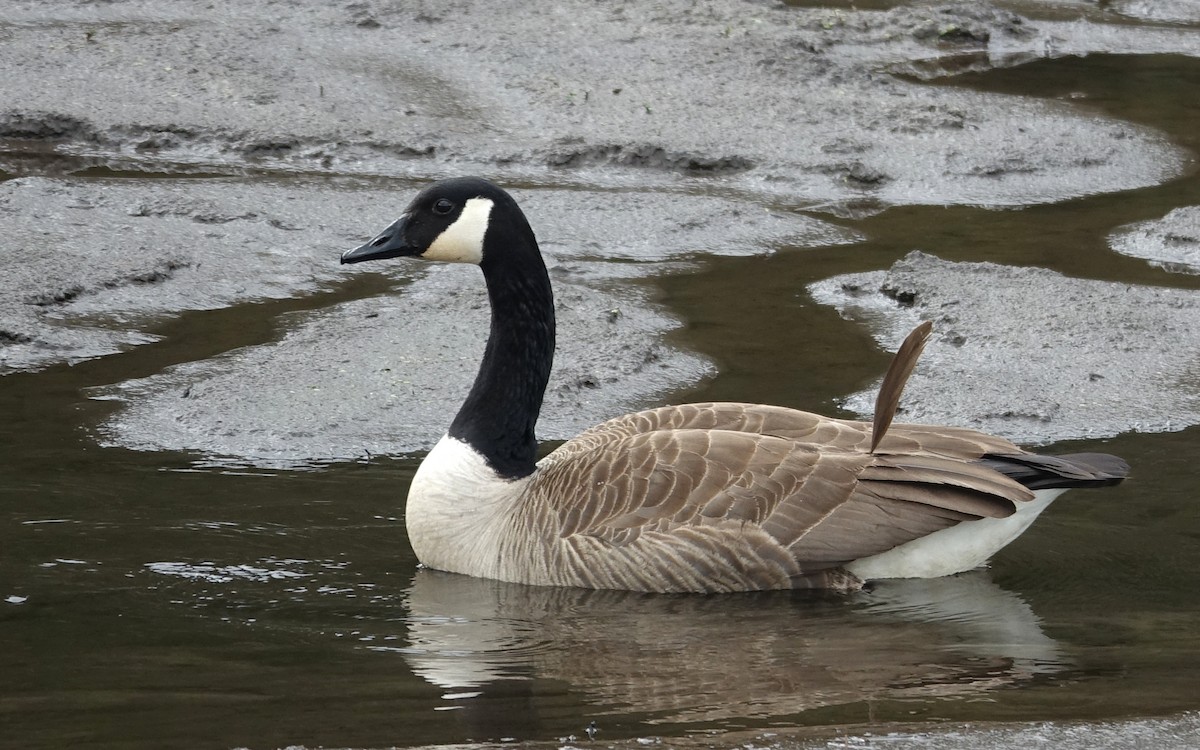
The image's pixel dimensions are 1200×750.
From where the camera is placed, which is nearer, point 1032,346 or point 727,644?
point 727,644

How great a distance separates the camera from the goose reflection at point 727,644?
4684mm

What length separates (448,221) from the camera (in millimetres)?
6055

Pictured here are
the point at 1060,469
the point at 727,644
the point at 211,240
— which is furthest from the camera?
the point at 211,240

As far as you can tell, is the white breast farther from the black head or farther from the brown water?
the black head

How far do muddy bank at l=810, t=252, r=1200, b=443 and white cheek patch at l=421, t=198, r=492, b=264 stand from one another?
218cm

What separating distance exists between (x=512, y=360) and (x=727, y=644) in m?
1.52

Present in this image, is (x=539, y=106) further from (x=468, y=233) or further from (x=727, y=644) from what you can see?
(x=727, y=644)

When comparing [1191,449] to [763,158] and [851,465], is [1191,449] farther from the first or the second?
[763,158]

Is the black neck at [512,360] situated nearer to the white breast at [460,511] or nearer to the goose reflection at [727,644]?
the white breast at [460,511]

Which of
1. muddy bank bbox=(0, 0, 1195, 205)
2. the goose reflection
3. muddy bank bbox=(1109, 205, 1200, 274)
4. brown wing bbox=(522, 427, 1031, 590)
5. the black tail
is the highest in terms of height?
muddy bank bbox=(0, 0, 1195, 205)

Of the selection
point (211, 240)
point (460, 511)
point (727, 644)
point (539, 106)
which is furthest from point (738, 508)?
point (539, 106)

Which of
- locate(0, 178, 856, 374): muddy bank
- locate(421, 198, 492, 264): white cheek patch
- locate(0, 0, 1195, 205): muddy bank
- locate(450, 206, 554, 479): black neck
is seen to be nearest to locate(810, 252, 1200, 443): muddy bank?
locate(0, 178, 856, 374): muddy bank

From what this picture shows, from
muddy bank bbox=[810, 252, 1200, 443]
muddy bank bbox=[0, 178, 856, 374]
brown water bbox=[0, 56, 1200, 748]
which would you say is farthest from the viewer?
muddy bank bbox=[0, 178, 856, 374]

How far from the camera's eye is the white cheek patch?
6043 mm
